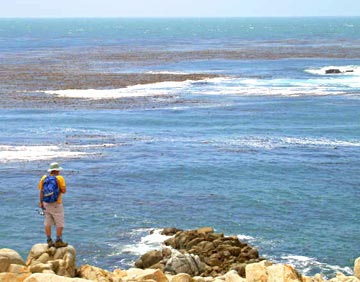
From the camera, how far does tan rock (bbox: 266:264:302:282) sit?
892 inches

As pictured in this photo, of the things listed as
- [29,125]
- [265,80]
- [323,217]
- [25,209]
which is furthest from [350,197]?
[265,80]

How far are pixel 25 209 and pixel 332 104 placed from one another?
4416 cm

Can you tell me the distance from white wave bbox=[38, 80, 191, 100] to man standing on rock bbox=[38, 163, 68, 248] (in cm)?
6295

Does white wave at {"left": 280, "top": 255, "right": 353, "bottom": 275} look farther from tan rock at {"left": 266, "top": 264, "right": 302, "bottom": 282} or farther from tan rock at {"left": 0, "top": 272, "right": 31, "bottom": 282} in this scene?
tan rock at {"left": 0, "top": 272, "right": 31, "bottom": 282}

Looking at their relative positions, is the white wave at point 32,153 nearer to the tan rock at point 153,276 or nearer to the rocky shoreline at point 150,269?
the rocky shoreline at point 150,269

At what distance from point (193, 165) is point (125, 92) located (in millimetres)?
38048

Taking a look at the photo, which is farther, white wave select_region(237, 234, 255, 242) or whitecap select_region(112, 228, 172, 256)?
white wave select_region(237, 234, 255, 242)

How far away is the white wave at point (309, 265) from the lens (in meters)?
35.3

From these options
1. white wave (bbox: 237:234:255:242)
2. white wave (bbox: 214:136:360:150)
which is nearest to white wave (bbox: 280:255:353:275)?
white wave (bbox: 237:234:255:242)

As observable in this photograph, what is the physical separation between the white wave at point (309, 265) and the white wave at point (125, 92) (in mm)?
52943

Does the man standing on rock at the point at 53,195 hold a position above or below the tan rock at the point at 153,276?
above

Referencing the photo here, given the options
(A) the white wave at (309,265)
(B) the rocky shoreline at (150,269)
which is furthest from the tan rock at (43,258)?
(A) the white wave at (309,265)

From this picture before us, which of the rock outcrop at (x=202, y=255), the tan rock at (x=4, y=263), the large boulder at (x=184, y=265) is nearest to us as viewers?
the tan rock at (x=4, y=263)

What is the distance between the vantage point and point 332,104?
81.9 meters
